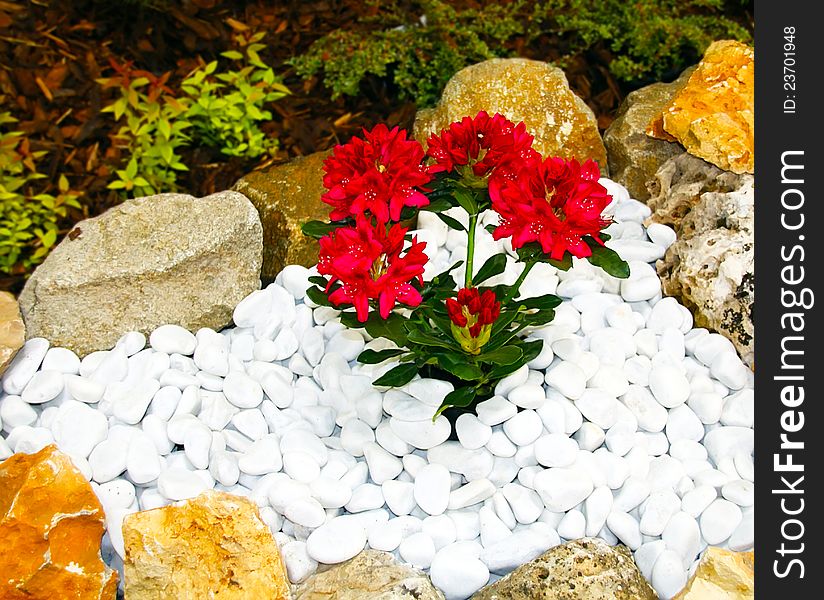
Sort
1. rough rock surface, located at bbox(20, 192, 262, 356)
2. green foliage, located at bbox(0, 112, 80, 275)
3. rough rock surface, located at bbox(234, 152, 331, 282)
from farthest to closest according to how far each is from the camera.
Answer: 1. green foliage, located at bbox(0, 112, 80, 275)
2. rough rock surface, located at bbox(234, 152, 331, 282)
3. rough rock surface, located at bbox(20, 192, 262, 356)

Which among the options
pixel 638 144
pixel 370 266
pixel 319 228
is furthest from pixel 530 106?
pixel 370 266

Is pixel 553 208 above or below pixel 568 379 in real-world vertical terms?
above

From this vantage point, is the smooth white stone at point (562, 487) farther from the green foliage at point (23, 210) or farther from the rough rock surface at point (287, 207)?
the green foliage at point (23, 210)

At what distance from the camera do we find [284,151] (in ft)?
12.1

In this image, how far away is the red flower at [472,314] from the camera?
210cm

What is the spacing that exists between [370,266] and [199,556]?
83 centimetres

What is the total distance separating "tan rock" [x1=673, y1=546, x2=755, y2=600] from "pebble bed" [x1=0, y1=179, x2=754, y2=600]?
0.10 meters

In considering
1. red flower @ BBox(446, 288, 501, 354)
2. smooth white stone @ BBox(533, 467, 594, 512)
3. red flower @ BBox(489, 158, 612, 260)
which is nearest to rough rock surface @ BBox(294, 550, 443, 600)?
smooth white stone @ BBox(533, 467, 594, 512)

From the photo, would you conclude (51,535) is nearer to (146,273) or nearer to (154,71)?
(146,273)

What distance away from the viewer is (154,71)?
389 cm

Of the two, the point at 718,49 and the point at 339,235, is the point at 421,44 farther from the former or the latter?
the point at 339,235

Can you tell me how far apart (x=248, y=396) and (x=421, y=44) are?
1.75 metres

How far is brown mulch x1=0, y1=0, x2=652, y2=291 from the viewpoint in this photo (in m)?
3.63

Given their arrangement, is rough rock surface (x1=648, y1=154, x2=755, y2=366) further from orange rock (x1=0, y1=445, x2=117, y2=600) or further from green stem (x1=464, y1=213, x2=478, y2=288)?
orange rock (x1=0, y1=445, x2=117, y2=600)
